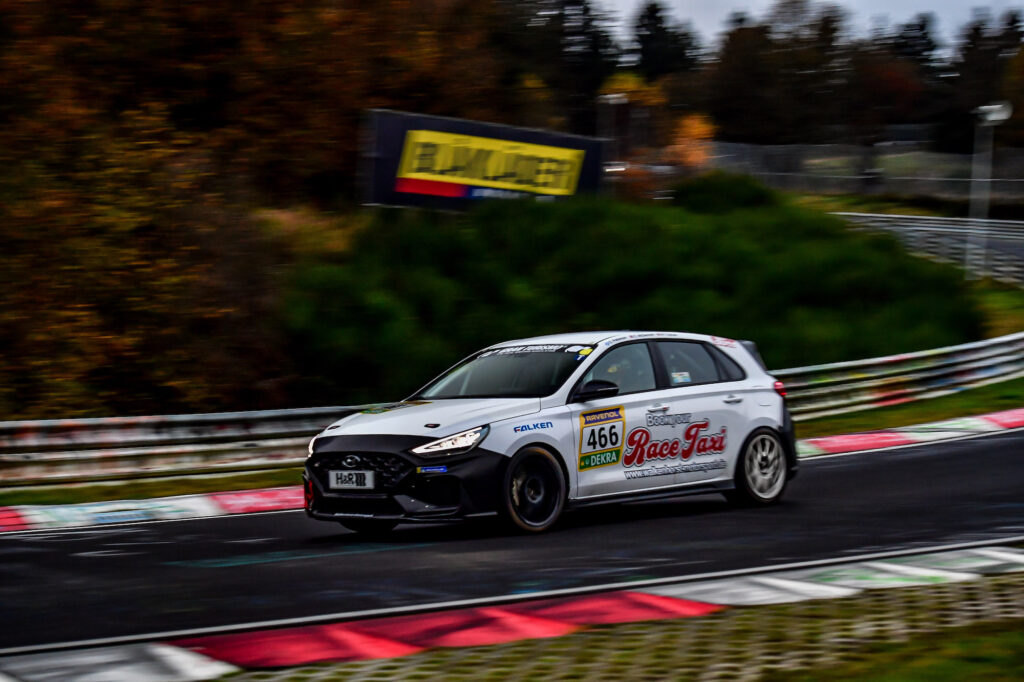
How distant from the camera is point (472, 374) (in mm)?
11328

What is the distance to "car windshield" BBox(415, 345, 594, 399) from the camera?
10.7 meters

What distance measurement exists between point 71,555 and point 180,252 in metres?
→ 11.3

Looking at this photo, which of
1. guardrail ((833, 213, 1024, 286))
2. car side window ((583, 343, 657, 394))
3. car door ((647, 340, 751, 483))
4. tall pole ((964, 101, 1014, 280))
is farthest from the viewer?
tall pole ((964, 101, 1014, 280))

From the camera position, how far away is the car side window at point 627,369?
36.2 ft

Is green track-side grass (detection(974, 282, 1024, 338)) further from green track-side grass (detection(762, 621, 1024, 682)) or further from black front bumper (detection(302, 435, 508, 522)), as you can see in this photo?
green track-side grass (detection(762, 621, 1024, 682))

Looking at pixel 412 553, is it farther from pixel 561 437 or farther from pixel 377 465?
pixel 561 437

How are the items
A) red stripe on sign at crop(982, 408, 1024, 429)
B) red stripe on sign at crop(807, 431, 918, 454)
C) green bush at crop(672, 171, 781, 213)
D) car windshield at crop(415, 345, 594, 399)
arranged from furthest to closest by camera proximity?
green bush at crop(672, 171, 781, 213)
red stripe on sign at crop(982, 408, 1024, 429)
red stripe on sign at crop(807, 431, 918, 454)
car windshield at crop(415, 345, 594, 399)

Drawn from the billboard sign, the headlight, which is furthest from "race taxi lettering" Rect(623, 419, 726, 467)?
the billboard sign

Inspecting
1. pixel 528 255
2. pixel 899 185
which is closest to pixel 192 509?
pixel 528 255

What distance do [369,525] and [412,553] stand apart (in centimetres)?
180

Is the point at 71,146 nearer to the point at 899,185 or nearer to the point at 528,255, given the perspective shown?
the point at 528,255

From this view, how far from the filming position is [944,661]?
19.1ft

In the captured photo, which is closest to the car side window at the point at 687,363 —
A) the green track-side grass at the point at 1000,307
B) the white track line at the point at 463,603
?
the white track line at the point at 463,603

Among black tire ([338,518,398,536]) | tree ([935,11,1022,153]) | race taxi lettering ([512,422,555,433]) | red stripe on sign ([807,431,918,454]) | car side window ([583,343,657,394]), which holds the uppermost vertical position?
tree ([935,11,1022,153])
